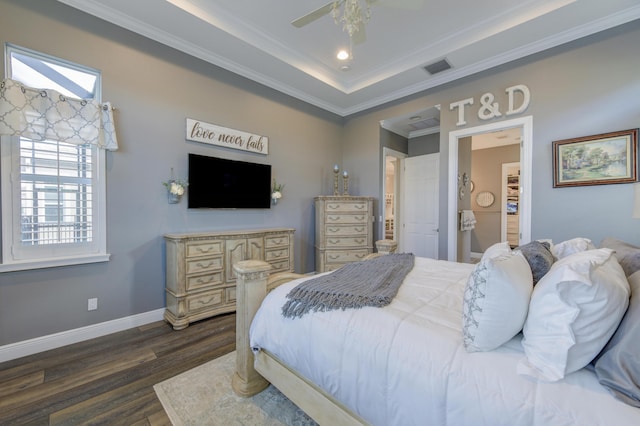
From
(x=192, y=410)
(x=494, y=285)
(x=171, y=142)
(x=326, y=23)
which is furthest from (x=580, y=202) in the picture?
(x=171, y=142)

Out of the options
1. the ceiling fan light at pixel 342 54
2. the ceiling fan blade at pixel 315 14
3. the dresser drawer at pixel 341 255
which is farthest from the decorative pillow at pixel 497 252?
the ceiling fan light at pixel 342 54

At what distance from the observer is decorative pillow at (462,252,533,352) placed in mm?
941

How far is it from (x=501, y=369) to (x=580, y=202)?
9.46ft

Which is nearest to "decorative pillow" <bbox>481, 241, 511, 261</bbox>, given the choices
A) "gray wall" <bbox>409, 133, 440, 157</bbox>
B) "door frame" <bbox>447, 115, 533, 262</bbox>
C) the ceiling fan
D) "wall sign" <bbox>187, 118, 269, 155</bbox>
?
the ceiling fan

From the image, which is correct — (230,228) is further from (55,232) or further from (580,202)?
(580,202)

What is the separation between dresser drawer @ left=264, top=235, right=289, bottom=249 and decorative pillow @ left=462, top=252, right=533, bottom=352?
266cm

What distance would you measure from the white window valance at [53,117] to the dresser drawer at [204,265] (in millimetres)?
1342

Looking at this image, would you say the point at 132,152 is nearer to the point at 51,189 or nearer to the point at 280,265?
the point at 51,189

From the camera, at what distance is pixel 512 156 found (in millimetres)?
6625

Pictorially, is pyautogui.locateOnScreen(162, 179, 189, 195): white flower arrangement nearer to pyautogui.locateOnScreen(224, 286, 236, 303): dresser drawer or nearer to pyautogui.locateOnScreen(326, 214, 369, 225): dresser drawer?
pyautogui.locateOnScreen(224, 286, 236, 303): dresser drawer

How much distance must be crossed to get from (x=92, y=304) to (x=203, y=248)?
107 centimetres

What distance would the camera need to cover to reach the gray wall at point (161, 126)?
2.28 meters

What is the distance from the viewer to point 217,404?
1.67 m

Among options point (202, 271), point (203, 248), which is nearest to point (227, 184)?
point (203, 248)
